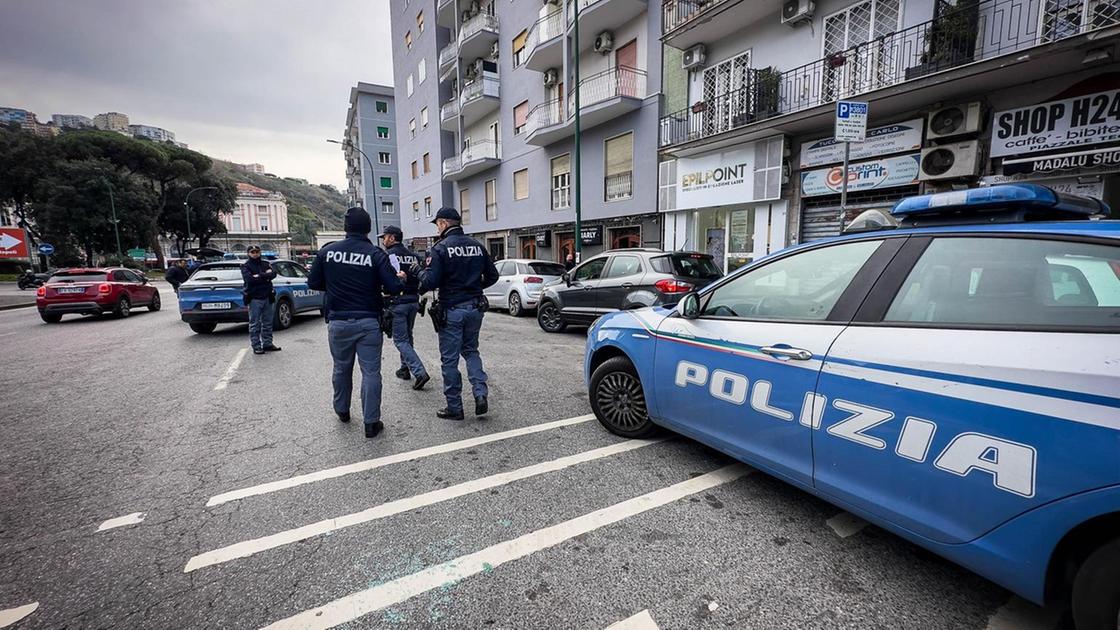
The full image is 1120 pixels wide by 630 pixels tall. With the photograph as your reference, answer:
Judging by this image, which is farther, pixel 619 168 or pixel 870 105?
pixel 619 168

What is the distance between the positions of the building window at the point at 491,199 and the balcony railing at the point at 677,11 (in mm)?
11600

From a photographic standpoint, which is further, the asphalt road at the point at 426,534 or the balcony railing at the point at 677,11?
the balcony railing at the point at 677,11

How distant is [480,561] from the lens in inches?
88.5

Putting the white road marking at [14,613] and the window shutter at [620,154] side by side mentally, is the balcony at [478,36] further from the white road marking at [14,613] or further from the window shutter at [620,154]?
the white road marking at [14,613]

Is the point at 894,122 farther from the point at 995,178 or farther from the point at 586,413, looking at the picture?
the point at 586,413

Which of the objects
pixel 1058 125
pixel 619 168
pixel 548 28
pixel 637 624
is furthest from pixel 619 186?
pixel 637 624

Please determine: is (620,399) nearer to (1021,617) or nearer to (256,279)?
(1021,617)

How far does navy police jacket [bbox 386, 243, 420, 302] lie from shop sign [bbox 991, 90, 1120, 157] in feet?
33.3

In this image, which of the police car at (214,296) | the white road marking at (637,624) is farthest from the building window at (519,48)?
the white road marking at (637,624)

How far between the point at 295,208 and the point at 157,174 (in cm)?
12035

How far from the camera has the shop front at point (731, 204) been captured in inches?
450

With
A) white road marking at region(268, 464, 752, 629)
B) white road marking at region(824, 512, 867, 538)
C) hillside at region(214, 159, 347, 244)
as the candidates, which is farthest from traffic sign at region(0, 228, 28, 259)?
hillside at region(214, 159, 347, 244)

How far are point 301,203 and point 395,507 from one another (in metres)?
197

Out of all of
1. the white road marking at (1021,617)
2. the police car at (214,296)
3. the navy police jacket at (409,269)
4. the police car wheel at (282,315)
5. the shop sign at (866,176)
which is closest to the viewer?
the white road marking at (1021,617)
